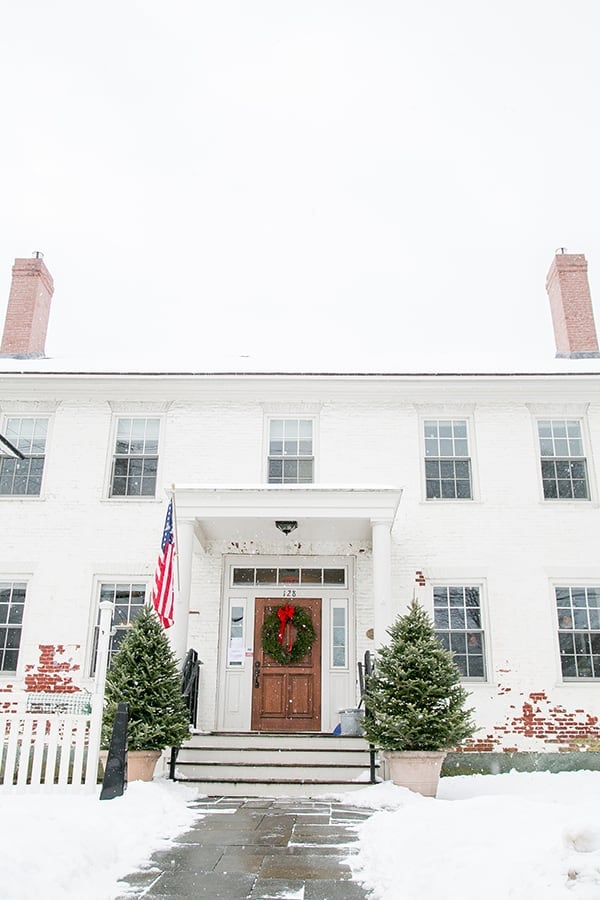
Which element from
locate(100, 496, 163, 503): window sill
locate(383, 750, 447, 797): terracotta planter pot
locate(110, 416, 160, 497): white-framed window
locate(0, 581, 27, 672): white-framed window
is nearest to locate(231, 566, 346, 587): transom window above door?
locate(100, 496, 163, 503): window sill

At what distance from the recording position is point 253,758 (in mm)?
9617

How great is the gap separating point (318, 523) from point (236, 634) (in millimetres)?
2480

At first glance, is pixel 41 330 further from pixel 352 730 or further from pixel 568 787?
pixel 568 787

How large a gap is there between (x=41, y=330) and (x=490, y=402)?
358 inches

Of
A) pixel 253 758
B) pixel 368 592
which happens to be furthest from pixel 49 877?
pixel 368 592

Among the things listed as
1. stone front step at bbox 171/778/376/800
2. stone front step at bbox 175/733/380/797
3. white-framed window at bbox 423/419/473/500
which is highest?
white-framed window at bbox 423/419/473/500

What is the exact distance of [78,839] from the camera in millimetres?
4941

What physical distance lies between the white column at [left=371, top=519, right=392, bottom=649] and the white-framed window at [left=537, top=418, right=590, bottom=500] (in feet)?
11.0

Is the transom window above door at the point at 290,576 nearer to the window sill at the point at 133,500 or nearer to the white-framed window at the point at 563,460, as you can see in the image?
the window sill at the point at 133,500

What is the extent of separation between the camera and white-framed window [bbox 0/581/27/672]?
1141cm

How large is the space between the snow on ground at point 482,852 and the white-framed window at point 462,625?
432cm

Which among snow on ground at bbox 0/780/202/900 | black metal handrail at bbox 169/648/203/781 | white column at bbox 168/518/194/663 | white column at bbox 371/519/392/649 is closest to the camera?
snow on ground at bbox 0/780/202/900

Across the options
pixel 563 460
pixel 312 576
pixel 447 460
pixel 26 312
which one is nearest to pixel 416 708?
pixel 312 576

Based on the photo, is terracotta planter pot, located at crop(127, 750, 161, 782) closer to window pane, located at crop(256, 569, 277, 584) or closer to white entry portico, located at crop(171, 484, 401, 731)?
white entry portico, located at crop(171, 484, 401, 731)
